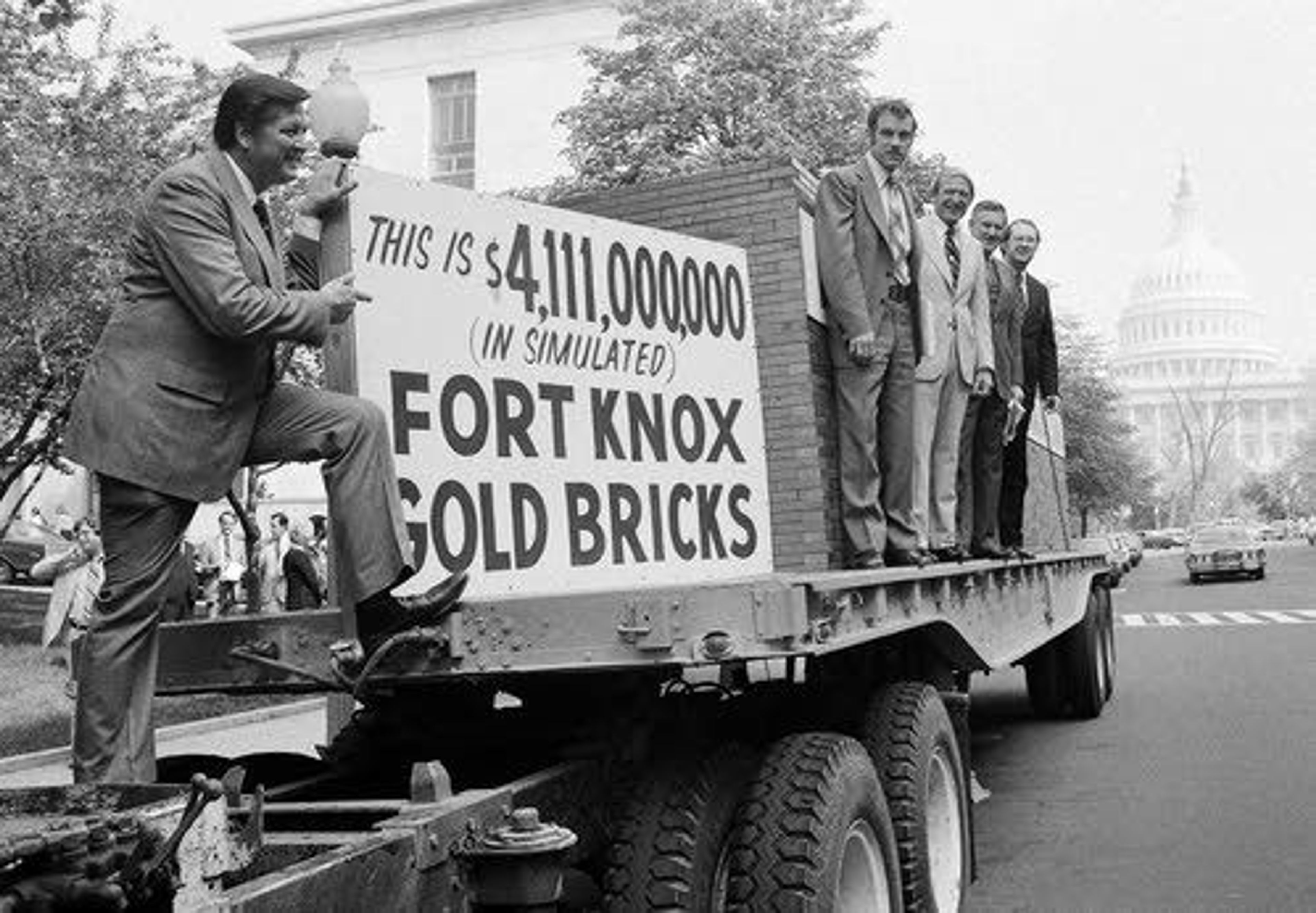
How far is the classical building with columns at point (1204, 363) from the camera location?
473 ft

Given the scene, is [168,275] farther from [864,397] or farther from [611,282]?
[864,397]

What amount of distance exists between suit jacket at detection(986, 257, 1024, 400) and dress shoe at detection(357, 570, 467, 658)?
5.10 meters

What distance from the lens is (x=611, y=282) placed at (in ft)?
15.2

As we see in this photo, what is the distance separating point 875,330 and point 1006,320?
9.42ft

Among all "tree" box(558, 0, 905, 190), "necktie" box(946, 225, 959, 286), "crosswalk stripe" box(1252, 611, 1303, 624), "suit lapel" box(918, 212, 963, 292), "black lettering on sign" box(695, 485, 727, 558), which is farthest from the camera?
"tree" box(558, 0, 905, 190)

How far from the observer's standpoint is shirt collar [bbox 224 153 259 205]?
12.2 ft

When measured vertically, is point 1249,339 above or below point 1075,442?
above

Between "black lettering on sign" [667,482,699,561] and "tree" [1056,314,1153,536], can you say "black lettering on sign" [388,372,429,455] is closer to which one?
"black lettering on sign" [667,482,699,561]

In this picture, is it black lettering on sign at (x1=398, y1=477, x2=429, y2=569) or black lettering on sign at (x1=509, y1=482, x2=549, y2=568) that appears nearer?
black lettering on sign at (x1=398, y1=477, x2=429, y2=569)

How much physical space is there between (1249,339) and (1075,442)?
114342 millimetres

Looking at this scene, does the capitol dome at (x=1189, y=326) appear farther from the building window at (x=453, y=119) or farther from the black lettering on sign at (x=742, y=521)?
the black lettering on sign at (x=742, y=521)

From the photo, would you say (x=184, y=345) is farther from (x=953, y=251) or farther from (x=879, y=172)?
(x=953, y=251)

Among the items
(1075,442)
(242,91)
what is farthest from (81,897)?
(1075,442)

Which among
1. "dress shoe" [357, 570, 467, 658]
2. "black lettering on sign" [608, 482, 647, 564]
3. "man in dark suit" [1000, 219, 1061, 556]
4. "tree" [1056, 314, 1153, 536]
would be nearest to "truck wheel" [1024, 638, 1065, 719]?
"man in dark suit" [1000, 219, 1061, 556]
